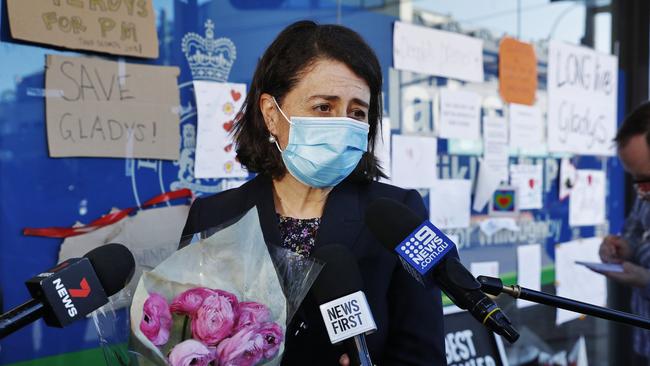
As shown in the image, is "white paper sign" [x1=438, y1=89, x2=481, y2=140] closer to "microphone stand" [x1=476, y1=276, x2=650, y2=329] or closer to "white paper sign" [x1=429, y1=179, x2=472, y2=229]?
"white paper sign" [x1=429, y1=179, x2=472, y2=229]

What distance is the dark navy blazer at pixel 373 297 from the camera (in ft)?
4.53

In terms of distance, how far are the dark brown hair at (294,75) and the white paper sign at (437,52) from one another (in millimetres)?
1510

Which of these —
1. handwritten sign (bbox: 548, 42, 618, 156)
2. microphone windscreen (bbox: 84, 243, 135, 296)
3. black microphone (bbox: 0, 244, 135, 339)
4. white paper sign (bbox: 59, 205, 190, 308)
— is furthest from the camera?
handwritten sign (bbox: 548, 42, 618, 156)

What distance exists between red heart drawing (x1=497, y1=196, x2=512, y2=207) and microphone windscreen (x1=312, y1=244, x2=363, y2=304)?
269 centimetres

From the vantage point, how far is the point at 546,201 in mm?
3973

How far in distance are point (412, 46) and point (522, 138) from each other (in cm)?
101

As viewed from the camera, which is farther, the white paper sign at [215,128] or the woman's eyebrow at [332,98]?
the white paper sign at [215,128]

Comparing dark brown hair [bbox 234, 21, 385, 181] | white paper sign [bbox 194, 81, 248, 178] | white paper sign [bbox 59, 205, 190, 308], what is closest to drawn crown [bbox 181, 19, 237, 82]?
white paper sign [bbox 194, 81, 248, 178]

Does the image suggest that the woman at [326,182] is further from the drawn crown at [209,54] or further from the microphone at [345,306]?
the drawn crown at [209,54]

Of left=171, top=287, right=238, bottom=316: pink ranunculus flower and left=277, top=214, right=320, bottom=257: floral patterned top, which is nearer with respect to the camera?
left=171, top=287, right=238, bottom=316: pink ranunculus flower

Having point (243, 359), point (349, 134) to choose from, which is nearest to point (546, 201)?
point (349, 134)

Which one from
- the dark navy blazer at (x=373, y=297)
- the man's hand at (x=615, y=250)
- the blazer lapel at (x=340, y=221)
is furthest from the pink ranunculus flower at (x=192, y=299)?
the man's hand at (x=615, y=250)

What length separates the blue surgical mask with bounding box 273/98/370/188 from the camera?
158 cm

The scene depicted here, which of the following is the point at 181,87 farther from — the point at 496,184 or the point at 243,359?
the point at 496,184
